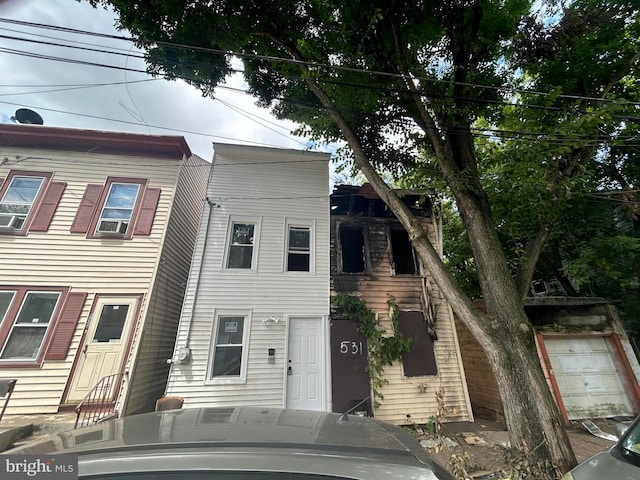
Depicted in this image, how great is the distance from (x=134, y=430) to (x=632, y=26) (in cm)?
1104

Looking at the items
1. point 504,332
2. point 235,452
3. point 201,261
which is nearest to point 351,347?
point 504,332

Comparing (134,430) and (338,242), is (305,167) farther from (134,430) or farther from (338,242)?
(134,430)

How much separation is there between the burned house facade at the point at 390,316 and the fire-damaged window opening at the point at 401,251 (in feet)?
0.10

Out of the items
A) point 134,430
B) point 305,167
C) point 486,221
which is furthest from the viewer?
point 305,167

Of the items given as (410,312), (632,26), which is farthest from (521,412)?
(632,26)

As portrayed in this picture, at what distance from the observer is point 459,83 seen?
502 cm

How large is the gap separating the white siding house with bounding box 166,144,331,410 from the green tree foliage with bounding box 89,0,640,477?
1.90 meters

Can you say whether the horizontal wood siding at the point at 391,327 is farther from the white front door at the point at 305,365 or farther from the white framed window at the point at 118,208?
the white framed window at the point at 118,208

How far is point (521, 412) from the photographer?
350cm

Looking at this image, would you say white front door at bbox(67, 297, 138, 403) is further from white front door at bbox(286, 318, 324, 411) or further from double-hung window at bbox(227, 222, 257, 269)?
white front door at bbox(286, 318, 324, 411)

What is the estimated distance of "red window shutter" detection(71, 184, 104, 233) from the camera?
6.57 m

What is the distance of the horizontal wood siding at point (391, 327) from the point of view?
652cm

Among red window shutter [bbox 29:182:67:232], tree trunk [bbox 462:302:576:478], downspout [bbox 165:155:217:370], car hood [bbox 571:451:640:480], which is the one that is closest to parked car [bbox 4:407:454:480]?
car hood [bbox 571:451:640:480]

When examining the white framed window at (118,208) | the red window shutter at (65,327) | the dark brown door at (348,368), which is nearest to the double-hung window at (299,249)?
the dark brown door at (348,368)
